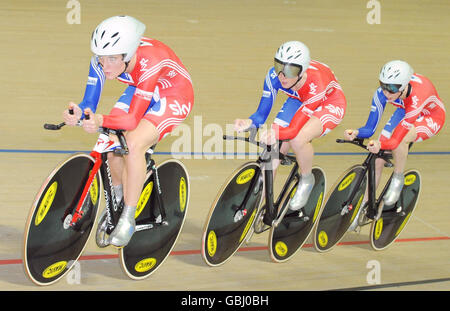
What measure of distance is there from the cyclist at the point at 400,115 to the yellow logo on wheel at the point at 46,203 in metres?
1.64

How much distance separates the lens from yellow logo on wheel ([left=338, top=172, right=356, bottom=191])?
150 inches

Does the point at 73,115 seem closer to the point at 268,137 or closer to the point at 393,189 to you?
the point at 268,137

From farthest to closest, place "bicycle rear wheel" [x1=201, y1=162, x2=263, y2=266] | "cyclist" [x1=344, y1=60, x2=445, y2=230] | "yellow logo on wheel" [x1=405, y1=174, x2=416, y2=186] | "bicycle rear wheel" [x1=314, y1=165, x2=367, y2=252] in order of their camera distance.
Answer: "yellow logo on wheel" [x1=405, y1=174, x2=416, y2=186] → "bicycle rear wheel" [x1=314, y1=165, x2=367, y2=252] → "cyclist" [x1=344, y1=60, x2=445, y2=230] → "bicycle rear wheel" [x1=201, y1=162, x2=263, y2=266]

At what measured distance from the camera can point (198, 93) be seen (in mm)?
6320

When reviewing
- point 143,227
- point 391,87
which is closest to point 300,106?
point 391,87

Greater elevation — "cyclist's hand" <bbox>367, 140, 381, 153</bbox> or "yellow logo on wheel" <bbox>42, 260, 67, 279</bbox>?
"cyclist's hand" <bbox>367, 140, 381, 153</bbox>

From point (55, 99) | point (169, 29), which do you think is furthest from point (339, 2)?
point (55, 99)

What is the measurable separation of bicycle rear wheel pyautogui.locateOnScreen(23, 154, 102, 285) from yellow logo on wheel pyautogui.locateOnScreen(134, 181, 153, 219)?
0.21 metres

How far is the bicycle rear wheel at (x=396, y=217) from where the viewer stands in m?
3.99

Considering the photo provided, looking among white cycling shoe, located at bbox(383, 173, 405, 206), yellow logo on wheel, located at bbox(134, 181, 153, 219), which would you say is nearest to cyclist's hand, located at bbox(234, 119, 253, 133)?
yellow logo on wheel, located at bbox(134, 181, 153, 219)

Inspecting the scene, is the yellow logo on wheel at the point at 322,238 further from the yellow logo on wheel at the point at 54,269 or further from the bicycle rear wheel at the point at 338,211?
the yellow logo on wheel at the point at 54,269

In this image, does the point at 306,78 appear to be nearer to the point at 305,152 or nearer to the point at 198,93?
the point at 305,152

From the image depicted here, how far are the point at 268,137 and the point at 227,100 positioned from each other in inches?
125

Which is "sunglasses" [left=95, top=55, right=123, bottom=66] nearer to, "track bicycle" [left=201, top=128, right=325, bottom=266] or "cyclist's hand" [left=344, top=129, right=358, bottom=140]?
"track bicycle" [left=201, top=128, right=325, bottom=266]
